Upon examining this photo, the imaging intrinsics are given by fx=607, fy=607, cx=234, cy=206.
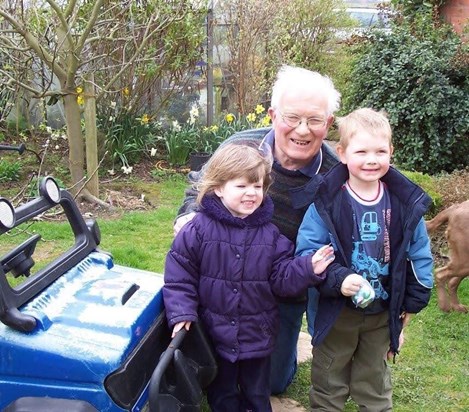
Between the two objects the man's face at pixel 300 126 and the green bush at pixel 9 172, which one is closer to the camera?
the man's face at pixel 300 126

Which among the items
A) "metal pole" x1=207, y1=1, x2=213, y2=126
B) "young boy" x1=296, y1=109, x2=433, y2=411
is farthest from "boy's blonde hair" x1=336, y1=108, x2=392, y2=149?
"metal pole" x1=207, y1=1, x2=213, y2=126

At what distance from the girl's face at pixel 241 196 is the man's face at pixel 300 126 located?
35cm

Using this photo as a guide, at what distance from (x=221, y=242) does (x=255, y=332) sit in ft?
1.29

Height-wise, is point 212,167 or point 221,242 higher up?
point 212,167

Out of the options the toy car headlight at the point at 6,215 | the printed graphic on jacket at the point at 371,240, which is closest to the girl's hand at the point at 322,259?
the printed graphic on jacket at the point at 371,240

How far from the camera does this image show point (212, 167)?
2.43 metres

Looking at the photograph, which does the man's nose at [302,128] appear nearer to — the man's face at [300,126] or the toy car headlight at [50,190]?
the man's face at [300,126]

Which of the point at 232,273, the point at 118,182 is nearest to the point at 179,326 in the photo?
the point at 232,273

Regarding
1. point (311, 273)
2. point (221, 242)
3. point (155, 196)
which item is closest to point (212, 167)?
point (221, 242)

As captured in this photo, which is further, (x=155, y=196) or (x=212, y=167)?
(x=155, y=196)

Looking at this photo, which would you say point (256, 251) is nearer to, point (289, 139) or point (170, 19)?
point (289, 139)

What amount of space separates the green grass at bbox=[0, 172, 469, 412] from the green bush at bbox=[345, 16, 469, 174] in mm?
2933

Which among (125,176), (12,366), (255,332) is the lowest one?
(125,176)

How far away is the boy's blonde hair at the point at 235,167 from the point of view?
2.35 metres
